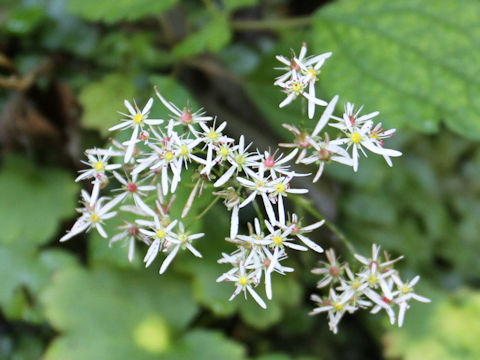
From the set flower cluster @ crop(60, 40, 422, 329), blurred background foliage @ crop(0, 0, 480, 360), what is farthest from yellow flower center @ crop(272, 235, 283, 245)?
blurred background foliage @ crop(0, 0, 480, 360)

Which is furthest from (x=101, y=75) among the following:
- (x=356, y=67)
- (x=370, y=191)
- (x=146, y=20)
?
(x=370, y=191)

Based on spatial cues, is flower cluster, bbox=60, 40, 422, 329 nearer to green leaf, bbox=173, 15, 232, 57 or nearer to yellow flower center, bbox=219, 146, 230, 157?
yellow flower center, bbox=219, 146, 230, 157

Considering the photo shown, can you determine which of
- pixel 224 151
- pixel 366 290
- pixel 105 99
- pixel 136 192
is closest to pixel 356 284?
pixel 366 290

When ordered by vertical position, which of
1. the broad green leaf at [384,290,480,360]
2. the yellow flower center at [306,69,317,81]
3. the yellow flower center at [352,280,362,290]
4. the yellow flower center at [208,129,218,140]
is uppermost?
the yellow flower center at [306,69,317,81]

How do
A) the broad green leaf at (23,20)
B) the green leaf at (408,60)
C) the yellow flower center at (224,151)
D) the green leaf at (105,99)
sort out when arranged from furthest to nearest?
1. the broad green leaf at (23,20)
2. the green leaf at (105,99)
3. the green leaf at (408,60)
4. the yellow flower center at (224,151)

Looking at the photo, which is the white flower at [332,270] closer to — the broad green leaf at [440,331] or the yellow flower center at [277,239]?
the yellow flower center at [277,239]

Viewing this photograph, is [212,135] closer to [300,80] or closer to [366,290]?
[300,80]

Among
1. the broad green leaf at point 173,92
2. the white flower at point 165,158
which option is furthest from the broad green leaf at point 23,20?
the white flower at point 165,158

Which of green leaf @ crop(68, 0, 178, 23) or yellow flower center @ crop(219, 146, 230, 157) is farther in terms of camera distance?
green leaf @ crop(68, 0, 178, 23)
